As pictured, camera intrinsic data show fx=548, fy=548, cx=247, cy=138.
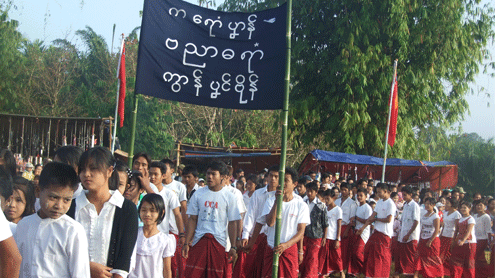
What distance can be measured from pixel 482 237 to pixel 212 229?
7.42 meters

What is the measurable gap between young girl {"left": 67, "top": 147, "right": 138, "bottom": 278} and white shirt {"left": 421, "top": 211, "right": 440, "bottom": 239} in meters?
9.08

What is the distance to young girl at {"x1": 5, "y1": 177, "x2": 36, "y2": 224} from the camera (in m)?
3.98

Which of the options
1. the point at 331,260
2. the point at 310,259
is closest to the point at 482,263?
the point at 331,260

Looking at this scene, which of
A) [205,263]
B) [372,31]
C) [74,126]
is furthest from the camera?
[372,31]

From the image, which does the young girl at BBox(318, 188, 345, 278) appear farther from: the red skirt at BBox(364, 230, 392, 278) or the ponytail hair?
the ponytail hair

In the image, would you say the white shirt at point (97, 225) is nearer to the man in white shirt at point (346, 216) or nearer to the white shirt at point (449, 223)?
the man in white shirt at point (346, 216)

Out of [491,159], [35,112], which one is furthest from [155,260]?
[491,159]

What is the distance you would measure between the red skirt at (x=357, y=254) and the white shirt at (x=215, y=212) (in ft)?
16.7

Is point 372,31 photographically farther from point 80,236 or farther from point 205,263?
point 80,236

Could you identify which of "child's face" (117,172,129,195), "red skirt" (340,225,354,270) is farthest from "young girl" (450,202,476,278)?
Result: "child's face" (117,172,129,195)

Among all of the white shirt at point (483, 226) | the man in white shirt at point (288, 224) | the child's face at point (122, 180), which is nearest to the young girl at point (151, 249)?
the child's face at point (122, 180)

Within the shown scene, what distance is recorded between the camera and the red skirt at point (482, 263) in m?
11.8

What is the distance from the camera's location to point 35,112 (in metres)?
26.5

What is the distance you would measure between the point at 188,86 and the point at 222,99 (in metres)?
0.42
